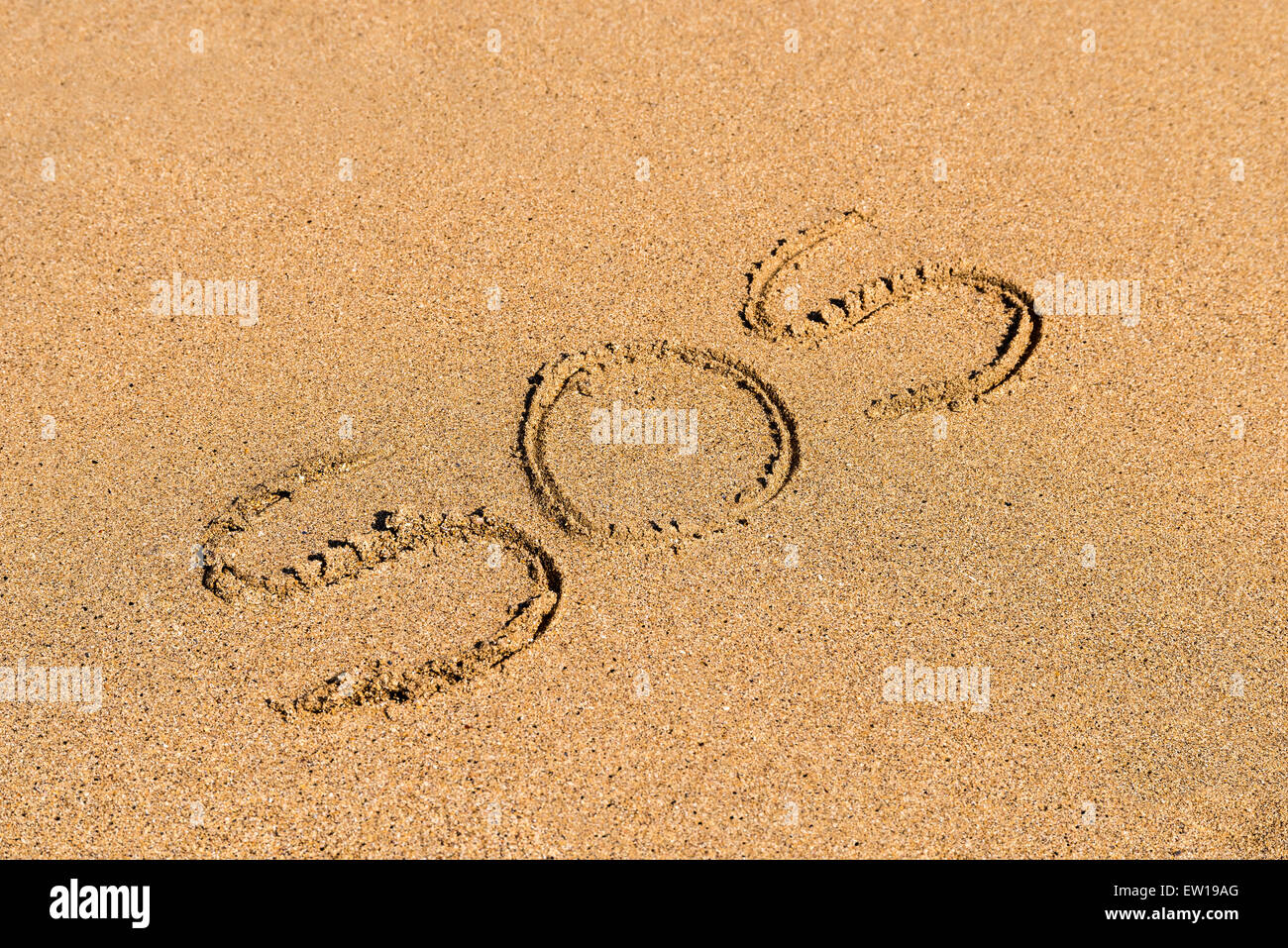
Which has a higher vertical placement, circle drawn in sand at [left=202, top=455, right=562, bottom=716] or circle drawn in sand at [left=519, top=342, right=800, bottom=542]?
circle drawn in sand at [left=519, top=342, right=800, bottom=542]

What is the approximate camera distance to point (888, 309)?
12.8 feet

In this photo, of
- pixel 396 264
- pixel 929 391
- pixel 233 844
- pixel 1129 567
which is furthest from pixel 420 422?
pixel 1129 567

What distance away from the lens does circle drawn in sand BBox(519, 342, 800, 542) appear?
3.46 meters

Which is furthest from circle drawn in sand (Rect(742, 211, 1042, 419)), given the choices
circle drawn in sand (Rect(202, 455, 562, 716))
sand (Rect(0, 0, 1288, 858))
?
circle drawn in sand (Rect(202, 455, 562, 716))

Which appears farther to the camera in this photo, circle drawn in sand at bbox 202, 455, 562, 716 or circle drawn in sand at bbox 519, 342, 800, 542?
circle drawn in sand at bbox 519, 342, 800, 542

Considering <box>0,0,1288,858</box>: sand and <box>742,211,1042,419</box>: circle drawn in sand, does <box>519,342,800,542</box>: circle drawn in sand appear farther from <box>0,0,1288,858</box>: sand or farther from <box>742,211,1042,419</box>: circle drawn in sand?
<box>742,211,1042,419</box>: circle drawn in sand

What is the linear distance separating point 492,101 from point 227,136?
1141mm

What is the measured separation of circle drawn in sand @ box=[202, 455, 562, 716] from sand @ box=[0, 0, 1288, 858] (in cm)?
2

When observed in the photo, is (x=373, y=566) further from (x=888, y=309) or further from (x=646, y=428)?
(x=888, y=309)

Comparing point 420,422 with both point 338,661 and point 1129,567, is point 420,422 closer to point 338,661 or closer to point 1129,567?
point 338,661

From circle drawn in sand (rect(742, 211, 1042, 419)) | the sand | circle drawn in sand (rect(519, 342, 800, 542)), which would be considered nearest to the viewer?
the sand

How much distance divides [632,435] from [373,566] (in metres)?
1.01

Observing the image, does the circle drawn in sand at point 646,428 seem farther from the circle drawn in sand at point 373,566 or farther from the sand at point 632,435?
the circle drawn in sand at point 373,566

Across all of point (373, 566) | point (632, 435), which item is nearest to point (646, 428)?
point (632, 435)
